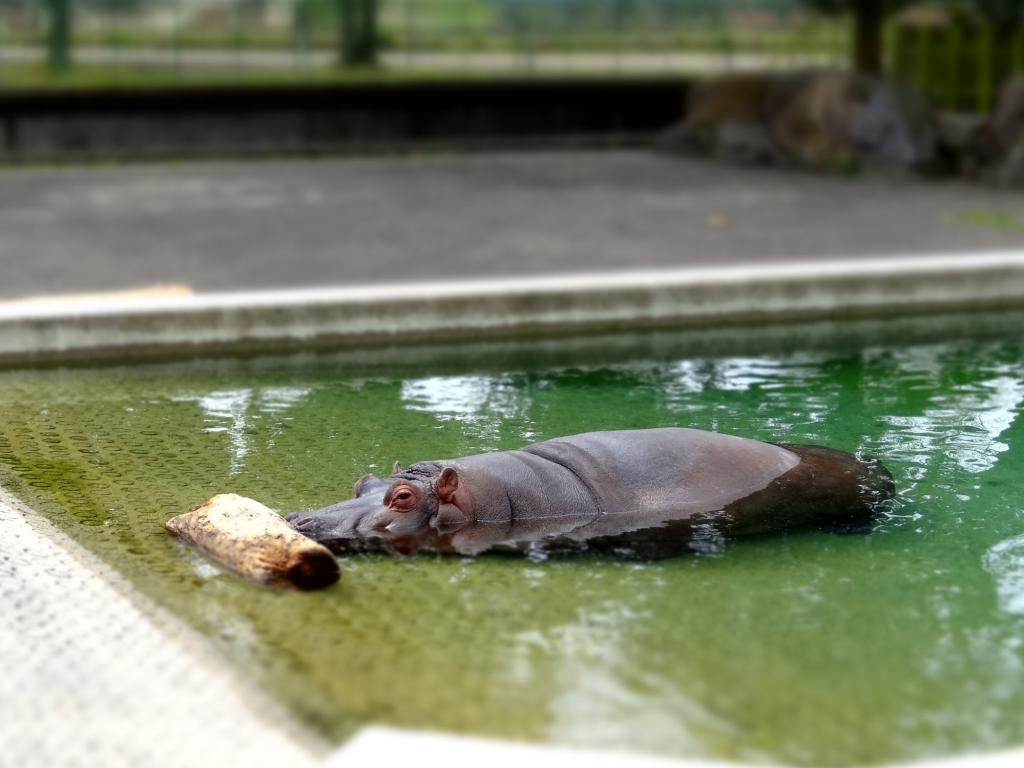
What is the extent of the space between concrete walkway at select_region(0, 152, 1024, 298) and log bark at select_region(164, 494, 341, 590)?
4741 mm

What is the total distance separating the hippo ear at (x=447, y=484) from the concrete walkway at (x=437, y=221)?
4846 millimetres

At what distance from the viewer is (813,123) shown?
655 inches

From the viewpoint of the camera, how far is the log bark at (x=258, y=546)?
15.3 ft

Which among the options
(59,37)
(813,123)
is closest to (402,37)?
(59,37)

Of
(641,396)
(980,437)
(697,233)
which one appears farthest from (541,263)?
(980,437)

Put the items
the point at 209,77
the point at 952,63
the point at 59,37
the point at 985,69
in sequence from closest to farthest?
the point at 985,69
the point at 952,63
the point at 59,37
the point at 209,77

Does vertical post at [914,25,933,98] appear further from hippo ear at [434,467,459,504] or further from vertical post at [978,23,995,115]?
hippo ear at [434,467,459,504]

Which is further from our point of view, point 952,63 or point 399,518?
point 952,63

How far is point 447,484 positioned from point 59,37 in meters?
14.7

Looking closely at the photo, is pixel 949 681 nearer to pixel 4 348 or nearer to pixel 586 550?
pixel 586 550

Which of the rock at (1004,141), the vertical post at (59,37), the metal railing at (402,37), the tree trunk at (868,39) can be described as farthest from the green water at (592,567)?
the metal railing at (402,37)

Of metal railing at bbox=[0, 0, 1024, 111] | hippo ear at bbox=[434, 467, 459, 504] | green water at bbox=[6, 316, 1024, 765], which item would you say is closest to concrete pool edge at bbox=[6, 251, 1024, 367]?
green water at bbox=[6, 316, 1024, 765]

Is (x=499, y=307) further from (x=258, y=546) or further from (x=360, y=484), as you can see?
(x=258, y=546)

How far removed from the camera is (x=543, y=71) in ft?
65.4
